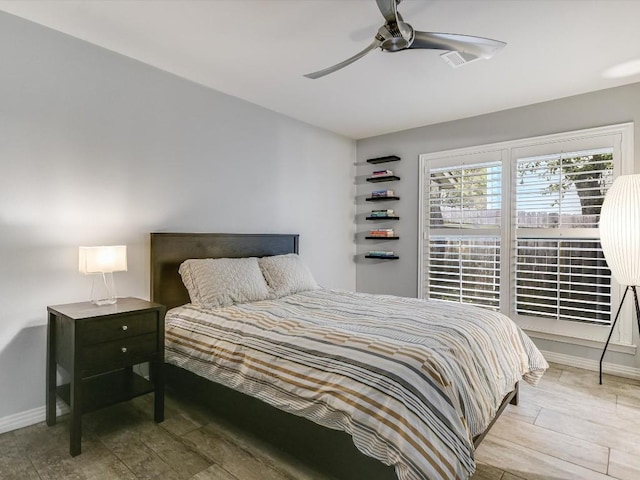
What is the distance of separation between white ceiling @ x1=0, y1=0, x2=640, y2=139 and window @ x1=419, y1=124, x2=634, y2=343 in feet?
1.96

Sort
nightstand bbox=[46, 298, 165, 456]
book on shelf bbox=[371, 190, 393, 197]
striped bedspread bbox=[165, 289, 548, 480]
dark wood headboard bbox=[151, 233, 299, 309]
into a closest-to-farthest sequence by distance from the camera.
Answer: striped bedspread bbox=[165, 289, 548, 480] < nightstand bbox=[46, 298, 165, 456] < dark wood headboard bbox=[151, 233, 299, 309] < book on shelf bbox=[371, 190, 393, 197]

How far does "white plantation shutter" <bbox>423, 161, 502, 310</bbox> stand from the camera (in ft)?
13.4

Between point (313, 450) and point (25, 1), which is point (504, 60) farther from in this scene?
point (25, 1)

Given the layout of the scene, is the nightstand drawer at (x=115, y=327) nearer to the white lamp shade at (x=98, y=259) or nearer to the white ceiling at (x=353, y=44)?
the white lamp shade at (x=98, y=259)

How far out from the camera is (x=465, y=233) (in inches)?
170

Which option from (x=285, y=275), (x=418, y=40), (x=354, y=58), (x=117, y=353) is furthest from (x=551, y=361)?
(x=117, y=353)

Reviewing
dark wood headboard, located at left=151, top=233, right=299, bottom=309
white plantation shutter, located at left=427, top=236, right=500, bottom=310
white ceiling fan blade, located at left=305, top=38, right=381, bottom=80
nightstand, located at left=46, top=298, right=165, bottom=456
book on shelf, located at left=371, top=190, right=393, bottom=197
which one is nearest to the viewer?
nightstand, located at left=46, top=298, right=165, bottom=456

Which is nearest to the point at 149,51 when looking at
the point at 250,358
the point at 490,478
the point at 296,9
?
the point at 296,9

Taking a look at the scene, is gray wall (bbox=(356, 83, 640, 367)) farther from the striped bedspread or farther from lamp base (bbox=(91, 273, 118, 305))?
lamp base (bbox=(91, 273, 118, 305))

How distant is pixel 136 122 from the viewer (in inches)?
115

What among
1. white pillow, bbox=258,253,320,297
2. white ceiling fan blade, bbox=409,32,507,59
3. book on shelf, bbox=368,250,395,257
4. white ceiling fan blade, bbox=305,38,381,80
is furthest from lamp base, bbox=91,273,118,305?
book on shelf, bbox=368,250,395,257

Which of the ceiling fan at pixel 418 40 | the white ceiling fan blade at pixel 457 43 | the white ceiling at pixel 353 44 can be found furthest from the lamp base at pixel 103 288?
the white ceiling fan blade at pixel 457 43

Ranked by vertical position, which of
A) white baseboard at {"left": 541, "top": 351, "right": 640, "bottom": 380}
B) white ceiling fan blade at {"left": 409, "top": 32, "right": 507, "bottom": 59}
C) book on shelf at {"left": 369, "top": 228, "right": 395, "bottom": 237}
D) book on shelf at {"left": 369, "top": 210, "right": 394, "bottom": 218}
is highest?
white ceiling fan blade at {"left": 409, "top": 32, "right": 507, "bottom": 59}

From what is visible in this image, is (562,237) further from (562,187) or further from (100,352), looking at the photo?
(100,352)
